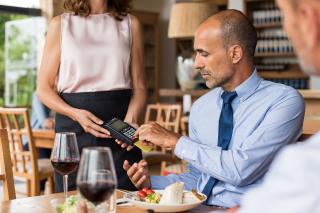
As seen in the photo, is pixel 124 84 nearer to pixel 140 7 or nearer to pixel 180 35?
pixel 180 35

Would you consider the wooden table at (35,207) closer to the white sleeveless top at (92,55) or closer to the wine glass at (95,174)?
the wine glass at (95,174)

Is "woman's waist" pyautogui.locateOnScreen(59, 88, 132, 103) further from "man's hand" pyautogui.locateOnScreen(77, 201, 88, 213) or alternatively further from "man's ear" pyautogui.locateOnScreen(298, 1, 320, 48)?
"man's ear" pyautogui.locateOnScreen(298, 1, 320, 48)

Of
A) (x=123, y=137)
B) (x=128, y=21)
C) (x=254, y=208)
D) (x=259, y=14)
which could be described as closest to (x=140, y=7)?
(x=259, y=14)

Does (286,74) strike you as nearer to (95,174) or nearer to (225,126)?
(225,126)

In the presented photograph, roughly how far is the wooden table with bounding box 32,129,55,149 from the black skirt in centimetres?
189

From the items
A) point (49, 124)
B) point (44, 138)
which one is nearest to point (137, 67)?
point (44, 138)

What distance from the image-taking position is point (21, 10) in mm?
6695

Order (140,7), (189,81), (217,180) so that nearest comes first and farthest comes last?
(217,180) < (189,81) < (140,7)

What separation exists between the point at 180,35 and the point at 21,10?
8.74 feet

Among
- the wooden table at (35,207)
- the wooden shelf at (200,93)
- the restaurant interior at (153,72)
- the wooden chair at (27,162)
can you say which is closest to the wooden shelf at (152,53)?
the restaurant interior at (153,72)

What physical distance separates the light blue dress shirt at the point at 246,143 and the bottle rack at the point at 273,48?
18.0 ft

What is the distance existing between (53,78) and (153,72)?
630 cm

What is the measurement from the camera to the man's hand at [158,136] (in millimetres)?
1776

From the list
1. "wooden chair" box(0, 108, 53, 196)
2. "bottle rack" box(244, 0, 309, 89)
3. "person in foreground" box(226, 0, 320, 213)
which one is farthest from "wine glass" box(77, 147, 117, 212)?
"bottle rack" box(244, 0, 309, 89)
